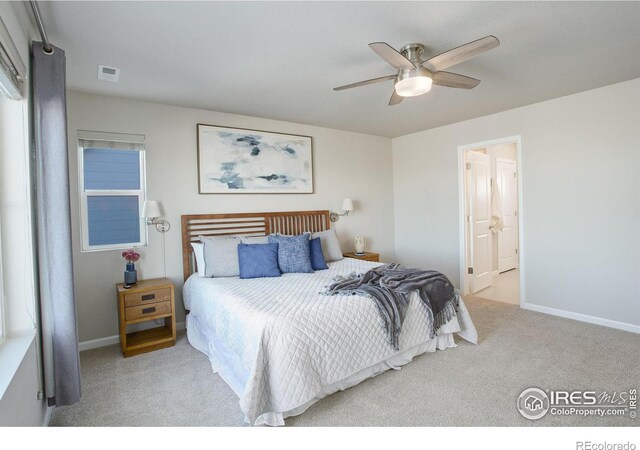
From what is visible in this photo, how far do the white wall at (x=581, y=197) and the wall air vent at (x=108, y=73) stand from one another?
4060mm

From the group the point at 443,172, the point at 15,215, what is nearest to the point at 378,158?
the point at 443,172

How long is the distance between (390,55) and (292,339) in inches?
72.6

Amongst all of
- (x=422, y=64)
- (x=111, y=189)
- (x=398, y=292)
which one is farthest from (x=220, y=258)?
(x=422, y=64)

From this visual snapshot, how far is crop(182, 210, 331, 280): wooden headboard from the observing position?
371 centimetres

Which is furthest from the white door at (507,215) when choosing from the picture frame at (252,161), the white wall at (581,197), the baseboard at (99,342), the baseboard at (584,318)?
the baseboard at (99,342)

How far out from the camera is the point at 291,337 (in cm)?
207

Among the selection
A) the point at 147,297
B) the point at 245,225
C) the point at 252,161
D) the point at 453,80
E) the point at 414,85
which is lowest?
the point at 147,297

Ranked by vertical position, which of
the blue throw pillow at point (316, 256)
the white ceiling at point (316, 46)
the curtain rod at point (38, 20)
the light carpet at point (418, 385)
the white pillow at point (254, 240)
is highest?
the white ceiling at point (316, 46)

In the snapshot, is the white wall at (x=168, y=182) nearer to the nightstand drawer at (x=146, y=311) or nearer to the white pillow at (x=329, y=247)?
the nightstand drawer at (x=146, y=311)

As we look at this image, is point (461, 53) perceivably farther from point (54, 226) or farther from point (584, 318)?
point (584, 318)

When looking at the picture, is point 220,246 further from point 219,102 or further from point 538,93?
point 538,93

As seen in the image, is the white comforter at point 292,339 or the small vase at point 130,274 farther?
the small vase at point 130,274

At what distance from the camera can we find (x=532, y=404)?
2195 mm

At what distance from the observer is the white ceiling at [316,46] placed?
199 centimetres
